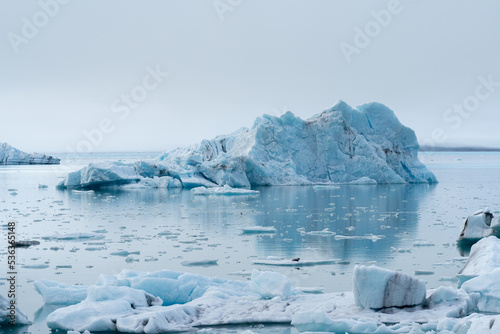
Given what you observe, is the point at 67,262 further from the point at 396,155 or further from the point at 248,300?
the point at 396,155

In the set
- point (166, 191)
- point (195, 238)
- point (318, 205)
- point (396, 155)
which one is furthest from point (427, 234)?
point (396, 155)

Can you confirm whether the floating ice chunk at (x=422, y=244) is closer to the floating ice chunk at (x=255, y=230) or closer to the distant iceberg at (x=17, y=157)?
the floating ice chunk at (x=255, y=230)

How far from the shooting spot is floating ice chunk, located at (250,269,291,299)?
584cm

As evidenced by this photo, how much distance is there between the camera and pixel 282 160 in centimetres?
2630

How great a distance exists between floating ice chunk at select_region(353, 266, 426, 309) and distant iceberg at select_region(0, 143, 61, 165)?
200 feet

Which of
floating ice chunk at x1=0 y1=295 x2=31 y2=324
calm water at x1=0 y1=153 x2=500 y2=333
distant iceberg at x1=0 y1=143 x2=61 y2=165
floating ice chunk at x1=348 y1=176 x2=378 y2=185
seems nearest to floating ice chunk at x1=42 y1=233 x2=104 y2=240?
calm water at x1=0 y1=153 x2=500 y2=333

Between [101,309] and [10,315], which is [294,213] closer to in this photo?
[101,309]

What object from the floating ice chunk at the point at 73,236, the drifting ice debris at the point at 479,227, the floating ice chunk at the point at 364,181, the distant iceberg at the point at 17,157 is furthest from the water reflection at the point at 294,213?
the distant iceberg at the point at 17,157

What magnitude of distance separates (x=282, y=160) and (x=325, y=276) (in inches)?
752

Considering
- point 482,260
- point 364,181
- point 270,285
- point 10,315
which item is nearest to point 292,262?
point 270,285

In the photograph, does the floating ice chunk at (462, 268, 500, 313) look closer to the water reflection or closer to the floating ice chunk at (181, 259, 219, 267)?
the water reflection

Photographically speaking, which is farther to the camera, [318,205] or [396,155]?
[396,155]

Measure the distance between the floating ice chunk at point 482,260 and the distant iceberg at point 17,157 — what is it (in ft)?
196

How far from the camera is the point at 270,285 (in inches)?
232
